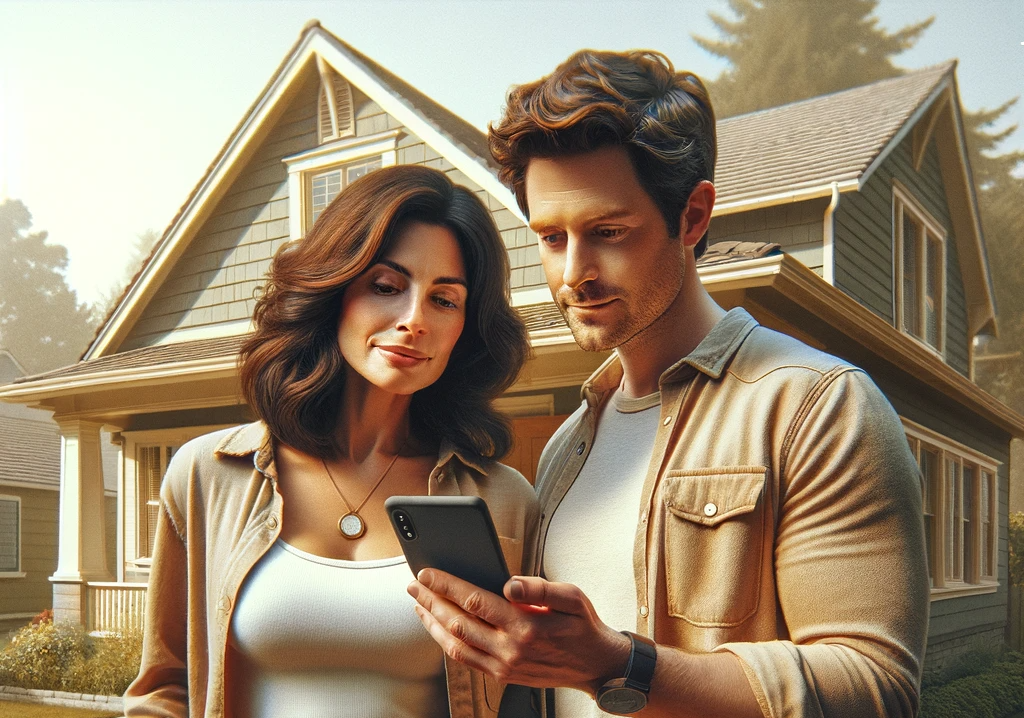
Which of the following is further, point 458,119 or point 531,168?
point 458,119

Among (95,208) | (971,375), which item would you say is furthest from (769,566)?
(95,208)

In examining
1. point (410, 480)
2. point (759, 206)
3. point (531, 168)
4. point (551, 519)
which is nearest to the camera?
point (531, 168)

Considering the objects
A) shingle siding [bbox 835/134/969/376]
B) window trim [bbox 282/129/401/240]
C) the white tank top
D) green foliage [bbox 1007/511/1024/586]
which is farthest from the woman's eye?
green foliage [bbox 1007/511/1024/586]

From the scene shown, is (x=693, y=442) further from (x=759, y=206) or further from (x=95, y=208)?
(x=95, y=208)

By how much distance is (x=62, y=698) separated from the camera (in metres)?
10.0

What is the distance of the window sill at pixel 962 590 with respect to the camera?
409 inches

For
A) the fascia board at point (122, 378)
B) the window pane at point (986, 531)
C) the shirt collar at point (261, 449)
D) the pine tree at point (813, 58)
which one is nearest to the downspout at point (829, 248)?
the fascia board at point (122, 378)

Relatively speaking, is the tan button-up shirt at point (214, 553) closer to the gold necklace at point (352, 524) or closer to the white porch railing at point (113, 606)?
the gold necklace at point (352, 524)

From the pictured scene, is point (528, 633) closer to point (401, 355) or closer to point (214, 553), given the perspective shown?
point (401, 355)

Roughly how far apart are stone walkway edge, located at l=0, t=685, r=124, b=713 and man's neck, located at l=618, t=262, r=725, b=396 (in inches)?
336

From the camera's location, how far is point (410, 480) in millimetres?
2395

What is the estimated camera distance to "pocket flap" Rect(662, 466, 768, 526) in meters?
1.68

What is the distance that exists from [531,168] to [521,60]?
43236mm

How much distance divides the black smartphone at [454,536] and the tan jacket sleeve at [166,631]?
3.04ft
